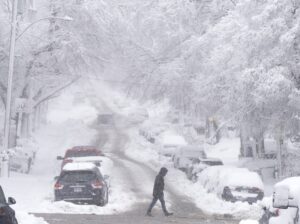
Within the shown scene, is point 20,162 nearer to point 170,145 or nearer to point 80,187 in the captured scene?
point 80,187

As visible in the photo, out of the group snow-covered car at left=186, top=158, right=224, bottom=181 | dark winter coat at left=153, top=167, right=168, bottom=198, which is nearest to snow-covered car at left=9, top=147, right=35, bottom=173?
snow-covered car at left=186, top=158, right=224, bottom=181

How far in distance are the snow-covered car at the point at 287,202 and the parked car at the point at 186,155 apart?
28652 millimetres

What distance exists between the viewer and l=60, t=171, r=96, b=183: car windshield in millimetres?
22656

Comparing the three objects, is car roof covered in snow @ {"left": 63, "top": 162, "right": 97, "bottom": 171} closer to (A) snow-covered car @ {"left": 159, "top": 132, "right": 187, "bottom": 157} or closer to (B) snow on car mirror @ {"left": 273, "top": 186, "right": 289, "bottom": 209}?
(B) snow on car mirror @ {"left": 273, "top": 186, "right": 289, "bottom": 209}

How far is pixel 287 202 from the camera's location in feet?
31.3

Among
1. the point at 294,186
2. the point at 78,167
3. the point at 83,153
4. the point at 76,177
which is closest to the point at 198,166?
the point at 83,153

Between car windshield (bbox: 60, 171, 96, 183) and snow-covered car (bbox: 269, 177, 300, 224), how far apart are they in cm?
1281

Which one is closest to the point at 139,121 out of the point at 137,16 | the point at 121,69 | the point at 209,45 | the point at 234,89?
the point at 121,69

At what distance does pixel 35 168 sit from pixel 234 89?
17.2 meters

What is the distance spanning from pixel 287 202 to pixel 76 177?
13944mm

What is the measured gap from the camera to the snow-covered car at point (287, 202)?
31.3 ft

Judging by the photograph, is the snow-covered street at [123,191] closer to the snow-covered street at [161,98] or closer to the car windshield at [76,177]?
the snow-covered street at [161,98]

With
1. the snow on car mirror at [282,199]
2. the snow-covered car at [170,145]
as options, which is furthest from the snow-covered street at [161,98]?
the snow-covered car at [170,145]

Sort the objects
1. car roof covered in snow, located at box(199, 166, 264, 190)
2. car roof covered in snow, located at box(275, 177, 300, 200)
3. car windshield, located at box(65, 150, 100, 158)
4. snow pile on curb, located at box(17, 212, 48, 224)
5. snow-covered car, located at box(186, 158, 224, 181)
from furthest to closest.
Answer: snow-covered car, located at box(186, 158, 224, 181) < car windshield, located at box(65, 150, 100, 158) < car roof covered in snow, located at box(199, 166, 264, 190) < snow pile on curb, located at box(17, 212, 48, 224) < car roof covered in snow, located at box(275, 177, 300, 200)
